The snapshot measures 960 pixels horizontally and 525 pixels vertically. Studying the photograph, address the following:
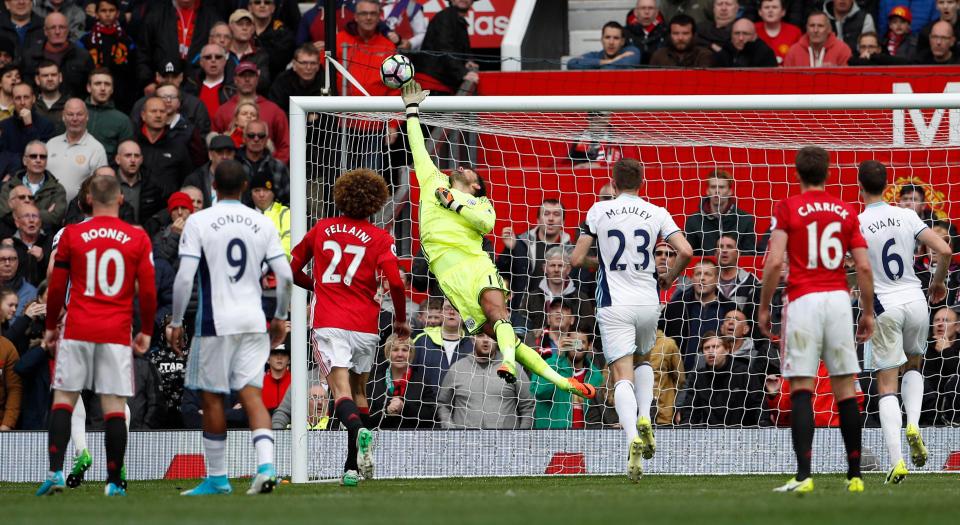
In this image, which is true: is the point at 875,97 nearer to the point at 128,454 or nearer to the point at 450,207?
the point at 450,207

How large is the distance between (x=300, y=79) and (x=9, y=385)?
5.16m

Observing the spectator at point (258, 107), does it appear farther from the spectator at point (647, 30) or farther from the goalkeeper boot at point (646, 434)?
the goalkeeper boot at point (646, 434)

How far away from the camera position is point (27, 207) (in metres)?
15.8

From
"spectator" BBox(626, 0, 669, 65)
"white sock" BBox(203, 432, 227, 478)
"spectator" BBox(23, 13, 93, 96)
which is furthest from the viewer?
"spectator" BBox(23, 13, 93, 96)

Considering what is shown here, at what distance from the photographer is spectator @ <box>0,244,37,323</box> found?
50.0ft

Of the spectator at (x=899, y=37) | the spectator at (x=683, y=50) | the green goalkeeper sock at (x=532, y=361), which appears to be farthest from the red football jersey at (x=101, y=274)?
the spectator at (x=899, y=37)

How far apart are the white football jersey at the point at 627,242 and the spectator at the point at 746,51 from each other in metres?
6.06

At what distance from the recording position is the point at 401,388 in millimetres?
14031

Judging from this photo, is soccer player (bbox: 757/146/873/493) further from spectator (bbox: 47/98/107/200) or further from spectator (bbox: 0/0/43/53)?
spectator (bbox: 0/0/43/53)

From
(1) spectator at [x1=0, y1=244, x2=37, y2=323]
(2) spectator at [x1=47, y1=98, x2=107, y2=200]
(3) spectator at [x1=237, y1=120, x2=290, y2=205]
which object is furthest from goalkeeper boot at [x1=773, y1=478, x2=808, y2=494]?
(2) spectator at [x1=47, y1=98, x2=107, y2=200]

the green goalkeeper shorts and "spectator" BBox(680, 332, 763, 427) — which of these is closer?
the green goalkeeper shorts

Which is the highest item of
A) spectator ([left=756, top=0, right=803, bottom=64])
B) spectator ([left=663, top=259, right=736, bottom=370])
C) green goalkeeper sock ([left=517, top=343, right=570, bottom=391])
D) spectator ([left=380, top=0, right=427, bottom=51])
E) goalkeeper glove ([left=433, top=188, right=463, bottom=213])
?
spectator ([left=380, top=0, right=427, bottom=51])

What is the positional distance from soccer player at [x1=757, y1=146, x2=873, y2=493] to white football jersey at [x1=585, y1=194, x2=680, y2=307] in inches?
78.8

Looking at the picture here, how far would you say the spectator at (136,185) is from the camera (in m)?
16.1
